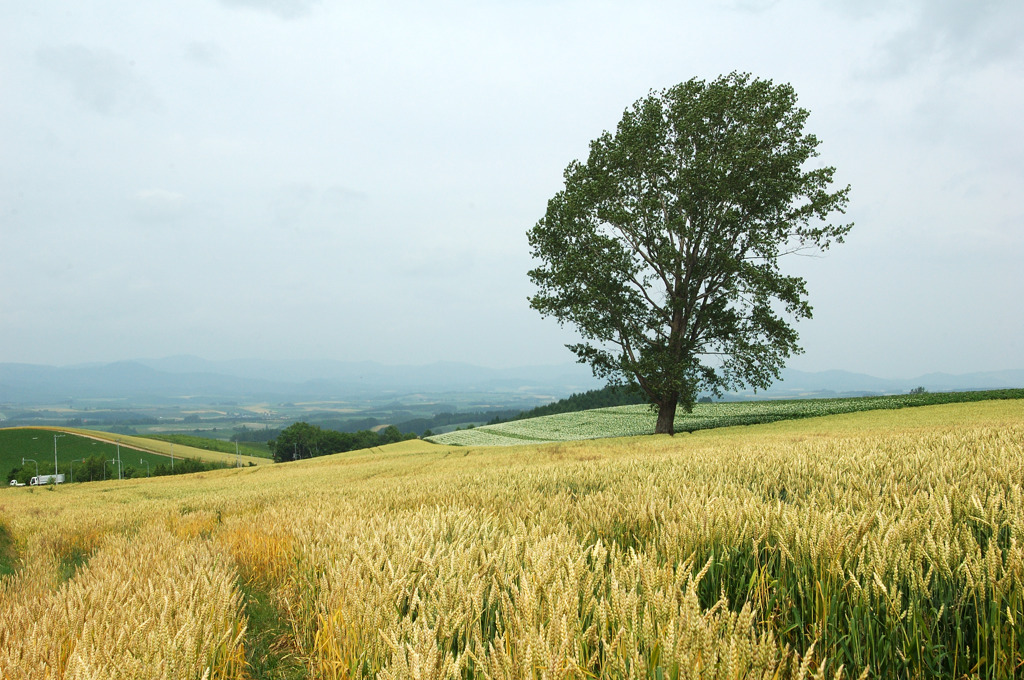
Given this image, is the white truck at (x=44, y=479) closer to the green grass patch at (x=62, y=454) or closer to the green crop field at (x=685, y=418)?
the green grass patch at (x=62, y=454)

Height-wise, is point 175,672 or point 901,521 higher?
point 901,521

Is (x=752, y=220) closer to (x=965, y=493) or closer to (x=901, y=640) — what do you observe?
(x=965, y=493)

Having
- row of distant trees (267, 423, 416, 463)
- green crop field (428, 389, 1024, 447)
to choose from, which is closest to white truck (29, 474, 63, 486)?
row of distant trees (267, 423, 416, 463)

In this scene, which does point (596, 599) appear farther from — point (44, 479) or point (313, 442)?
point (313, 442)

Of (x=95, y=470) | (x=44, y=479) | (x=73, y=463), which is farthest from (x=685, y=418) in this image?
(x=73, y=463)

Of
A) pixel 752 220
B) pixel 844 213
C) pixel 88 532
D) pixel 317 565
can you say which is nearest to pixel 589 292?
pixel 752 220

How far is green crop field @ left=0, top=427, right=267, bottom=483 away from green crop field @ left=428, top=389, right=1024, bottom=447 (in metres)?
72.6

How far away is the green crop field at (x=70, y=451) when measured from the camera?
310 ft

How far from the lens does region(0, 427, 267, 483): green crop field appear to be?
9456cm

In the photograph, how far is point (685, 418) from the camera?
156 ft

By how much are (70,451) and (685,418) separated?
11780cm

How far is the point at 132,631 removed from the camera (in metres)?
2.33

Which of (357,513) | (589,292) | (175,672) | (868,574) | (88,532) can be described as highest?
(589,292)

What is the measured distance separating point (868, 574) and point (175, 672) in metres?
2.84
